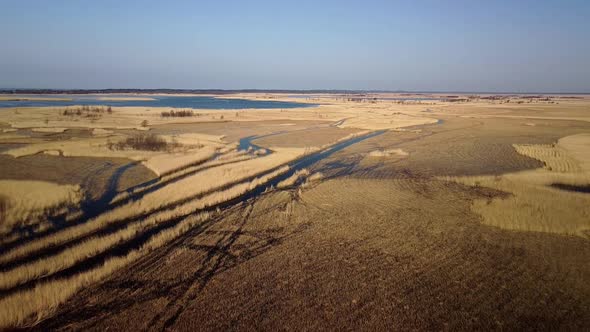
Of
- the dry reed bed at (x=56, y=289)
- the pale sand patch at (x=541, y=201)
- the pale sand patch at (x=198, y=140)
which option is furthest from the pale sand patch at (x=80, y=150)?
the pale sand patch at (x=541, y=201)

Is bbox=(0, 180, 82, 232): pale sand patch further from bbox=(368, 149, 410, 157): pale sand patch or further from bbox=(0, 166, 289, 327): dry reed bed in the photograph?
bbox=(368, 149, 410, 157): pale sand patch

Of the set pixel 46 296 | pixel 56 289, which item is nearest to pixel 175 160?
pixel 56 289

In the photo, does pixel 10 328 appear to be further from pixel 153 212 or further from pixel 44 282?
pixel 153 212

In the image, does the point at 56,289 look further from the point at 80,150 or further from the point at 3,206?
the point at 80,150

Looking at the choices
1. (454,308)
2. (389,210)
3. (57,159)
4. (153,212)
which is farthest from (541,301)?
(57,159)

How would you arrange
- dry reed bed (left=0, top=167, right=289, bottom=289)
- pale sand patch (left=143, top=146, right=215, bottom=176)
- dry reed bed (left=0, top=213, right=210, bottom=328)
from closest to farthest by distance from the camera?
dry reed bed (left=0, top=213, right=210, bottom=328)
dry reed bed (left=0, top=167, right=289, bottom=289)
pale sand patch (left=143, top=146, right=215, bottom=176)

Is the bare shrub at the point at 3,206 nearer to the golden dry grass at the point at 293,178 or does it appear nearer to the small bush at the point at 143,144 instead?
the golden dry grass at the point at 293,178

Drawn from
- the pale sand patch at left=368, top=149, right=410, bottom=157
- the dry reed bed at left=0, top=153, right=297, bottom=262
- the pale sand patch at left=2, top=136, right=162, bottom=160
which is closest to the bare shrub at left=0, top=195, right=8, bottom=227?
the dry reed bed at left=0, top=153, right=297, bottom=262
